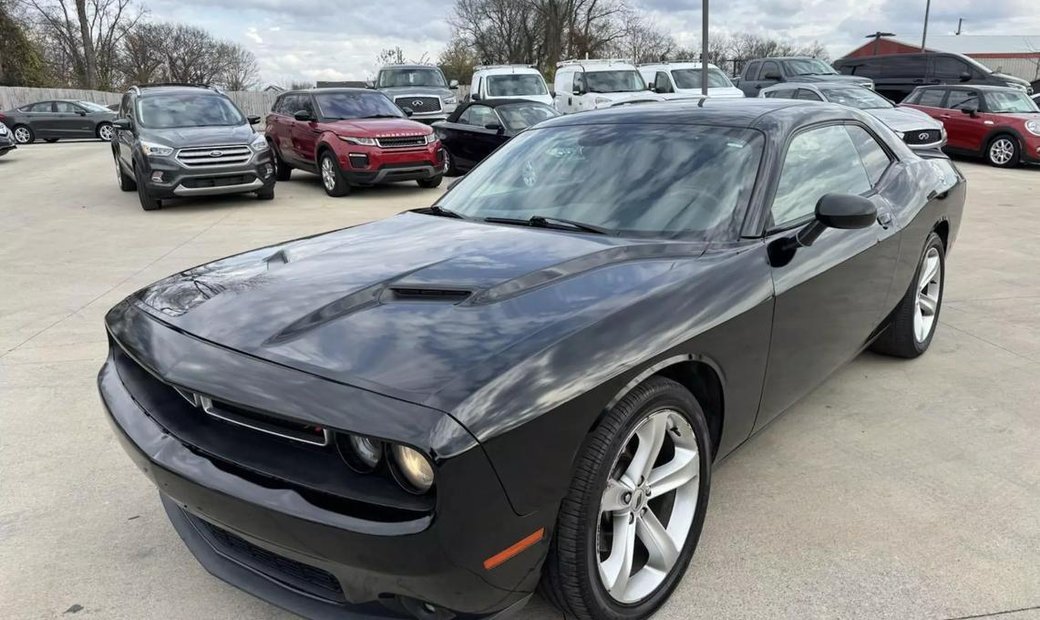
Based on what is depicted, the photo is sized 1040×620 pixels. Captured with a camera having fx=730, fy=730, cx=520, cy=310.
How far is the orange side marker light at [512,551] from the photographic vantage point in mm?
1722

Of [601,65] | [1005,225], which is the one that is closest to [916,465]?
[1005,225]

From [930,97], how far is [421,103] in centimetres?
1132

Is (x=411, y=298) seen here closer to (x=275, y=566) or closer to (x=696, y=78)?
(x=275, y=566)

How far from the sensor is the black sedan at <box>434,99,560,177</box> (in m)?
12.2

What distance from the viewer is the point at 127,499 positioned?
2.93 m

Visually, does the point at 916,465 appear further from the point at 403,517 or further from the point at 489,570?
the point at 403,517

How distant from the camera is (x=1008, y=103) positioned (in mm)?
14469

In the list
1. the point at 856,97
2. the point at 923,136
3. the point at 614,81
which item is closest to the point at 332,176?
the point at 614,81

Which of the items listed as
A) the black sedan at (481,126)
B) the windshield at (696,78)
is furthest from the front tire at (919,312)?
the windshield at (696,78)

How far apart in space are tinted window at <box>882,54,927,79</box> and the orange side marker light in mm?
23174

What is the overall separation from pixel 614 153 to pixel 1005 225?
757cm

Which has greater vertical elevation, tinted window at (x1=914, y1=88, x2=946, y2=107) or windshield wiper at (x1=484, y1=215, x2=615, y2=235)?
windshield wiper at (x1=484, y1=215, x2=615, y2=235)

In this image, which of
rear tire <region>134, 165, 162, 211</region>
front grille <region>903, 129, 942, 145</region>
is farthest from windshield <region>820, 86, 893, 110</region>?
rear tire <region>134, 165, 162, 211</region>

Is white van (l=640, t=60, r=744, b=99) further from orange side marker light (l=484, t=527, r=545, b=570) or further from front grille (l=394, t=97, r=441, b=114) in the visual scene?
orange side marker light (l=484, t=527, r=545, b=570)
